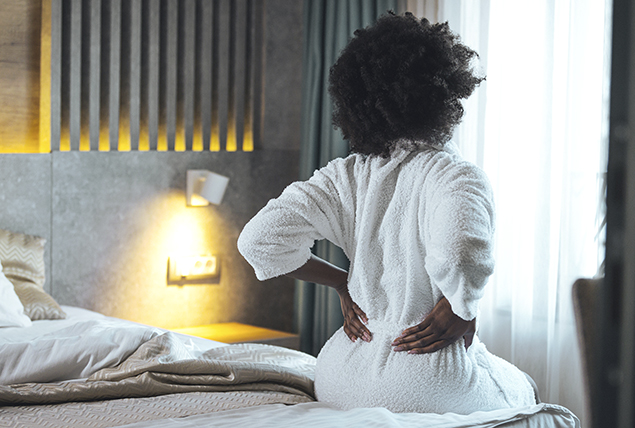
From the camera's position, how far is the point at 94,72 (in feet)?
10.6

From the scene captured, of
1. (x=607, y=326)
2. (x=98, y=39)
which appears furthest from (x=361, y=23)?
(x=607, y=326)

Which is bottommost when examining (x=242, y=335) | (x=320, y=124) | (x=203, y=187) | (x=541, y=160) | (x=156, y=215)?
(x=242, y=335)

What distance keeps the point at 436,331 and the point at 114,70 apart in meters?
2.46

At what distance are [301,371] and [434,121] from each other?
0.70 m

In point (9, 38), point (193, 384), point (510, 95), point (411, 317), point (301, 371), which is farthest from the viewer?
point (9, 38)

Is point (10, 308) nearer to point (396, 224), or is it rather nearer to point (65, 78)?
point (65, 78)

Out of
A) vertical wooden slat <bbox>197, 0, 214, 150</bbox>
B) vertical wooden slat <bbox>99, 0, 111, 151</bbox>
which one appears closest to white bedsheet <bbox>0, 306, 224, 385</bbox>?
vertical wooden slat <bbox>99, 0, 111, 151</bbox>

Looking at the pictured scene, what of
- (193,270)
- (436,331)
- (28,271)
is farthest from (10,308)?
(436,331)

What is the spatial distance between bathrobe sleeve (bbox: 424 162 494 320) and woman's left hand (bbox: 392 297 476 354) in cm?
10

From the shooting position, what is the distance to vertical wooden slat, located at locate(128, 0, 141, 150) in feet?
11.0

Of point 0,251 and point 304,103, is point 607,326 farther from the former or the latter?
point 304,103

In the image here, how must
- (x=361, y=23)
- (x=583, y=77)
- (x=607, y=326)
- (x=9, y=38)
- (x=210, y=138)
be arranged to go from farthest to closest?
(x=210, y=138) < (x=361, y=23) < (x=9, y=38) < (x=583, y=77) < (x=607, y=326)

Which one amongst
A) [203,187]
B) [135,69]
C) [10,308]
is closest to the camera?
[10,308]

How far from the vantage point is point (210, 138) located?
365 centimetres
